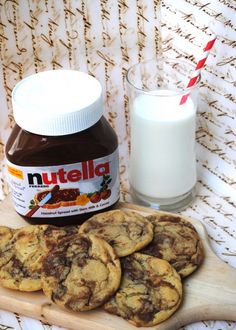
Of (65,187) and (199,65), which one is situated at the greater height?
(199,65)

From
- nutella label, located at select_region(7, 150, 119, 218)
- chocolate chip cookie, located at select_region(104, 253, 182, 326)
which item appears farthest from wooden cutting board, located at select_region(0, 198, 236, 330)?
nutella label, located at select_region(7, 150, 119, 218)

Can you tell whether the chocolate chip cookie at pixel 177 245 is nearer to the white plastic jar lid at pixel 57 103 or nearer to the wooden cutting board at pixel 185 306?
the wooden cutting board at pixel 185 306

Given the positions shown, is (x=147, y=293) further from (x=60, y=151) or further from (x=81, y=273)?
(x=60, y=151)

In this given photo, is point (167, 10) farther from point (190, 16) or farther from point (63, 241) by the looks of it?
point (63, 241)

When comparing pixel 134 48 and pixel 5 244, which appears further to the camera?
pixel 134 48

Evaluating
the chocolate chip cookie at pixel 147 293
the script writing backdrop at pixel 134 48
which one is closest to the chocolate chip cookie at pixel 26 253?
the chocolate chip cookie at pixel 147 293

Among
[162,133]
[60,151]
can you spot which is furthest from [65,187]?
[162,133]
